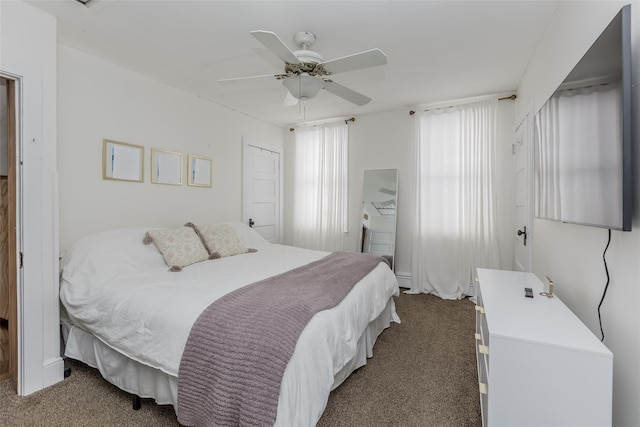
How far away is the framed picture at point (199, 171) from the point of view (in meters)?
3.33

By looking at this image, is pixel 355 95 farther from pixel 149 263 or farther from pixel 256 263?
pixel 149 263

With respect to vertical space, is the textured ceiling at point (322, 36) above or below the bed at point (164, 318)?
above

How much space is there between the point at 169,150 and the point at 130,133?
0.41 meters

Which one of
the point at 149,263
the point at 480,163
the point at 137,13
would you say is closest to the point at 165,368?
the point at 149,263

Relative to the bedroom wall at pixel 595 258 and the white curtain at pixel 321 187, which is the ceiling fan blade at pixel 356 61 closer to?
the bedroom wall at pixel 595 258

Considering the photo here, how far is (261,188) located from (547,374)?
12.7 feet

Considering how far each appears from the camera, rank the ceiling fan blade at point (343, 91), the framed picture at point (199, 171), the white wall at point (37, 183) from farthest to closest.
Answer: the framed picture at point (199, 171) < the ceiling fan blade at point (343, 91) < the white wall at point (37, 183)

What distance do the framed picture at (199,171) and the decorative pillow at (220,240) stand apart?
704 millimetres

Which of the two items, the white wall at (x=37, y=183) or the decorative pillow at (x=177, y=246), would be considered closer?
the white wall at (x=37, y=183)

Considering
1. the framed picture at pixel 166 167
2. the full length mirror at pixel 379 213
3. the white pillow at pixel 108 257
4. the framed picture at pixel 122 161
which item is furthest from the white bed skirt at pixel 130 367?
the full length mirror at pixel 379 213

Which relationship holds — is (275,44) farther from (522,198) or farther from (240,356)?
(522,198)

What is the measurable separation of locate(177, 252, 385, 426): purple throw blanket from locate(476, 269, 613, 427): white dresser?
2.68ft

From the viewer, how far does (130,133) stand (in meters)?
2.75

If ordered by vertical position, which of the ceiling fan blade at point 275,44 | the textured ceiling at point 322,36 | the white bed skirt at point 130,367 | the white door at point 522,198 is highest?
the textured ceiling at point 322,36
